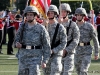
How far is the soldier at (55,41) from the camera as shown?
33.9ft

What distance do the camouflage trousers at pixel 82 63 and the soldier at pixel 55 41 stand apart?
1.33 metres

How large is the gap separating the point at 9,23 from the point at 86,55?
33.8ft

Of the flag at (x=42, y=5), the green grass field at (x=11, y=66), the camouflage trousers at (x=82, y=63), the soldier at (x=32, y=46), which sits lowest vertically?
the green grass field at (x=11, y=66)

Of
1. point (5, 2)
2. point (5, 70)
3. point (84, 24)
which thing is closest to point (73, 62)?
point (84, 24)

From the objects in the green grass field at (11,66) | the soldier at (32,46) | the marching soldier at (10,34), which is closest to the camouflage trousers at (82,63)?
the soldier at (32,46)

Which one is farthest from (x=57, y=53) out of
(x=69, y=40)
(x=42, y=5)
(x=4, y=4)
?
(x=4, y=4)

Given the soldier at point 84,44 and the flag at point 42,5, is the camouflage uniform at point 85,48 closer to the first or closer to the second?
the soldier at point 84,44

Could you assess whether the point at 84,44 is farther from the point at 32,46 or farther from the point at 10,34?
the point at 10,34

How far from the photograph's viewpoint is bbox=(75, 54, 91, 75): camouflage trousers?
38.4 feet

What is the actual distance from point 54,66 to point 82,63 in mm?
1653

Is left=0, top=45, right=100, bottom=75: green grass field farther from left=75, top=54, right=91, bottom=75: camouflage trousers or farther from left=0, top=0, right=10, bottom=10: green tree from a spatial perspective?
left=0, top=0, right=10, bottom=10: green tree

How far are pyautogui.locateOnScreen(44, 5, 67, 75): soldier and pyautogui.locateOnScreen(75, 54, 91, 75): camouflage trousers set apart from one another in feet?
4.38

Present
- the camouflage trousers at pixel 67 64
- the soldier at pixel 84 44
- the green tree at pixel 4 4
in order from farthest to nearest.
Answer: the green tree at pixel 4 4, the soldier at pixel 84 44, the camouflage trousers at pixel 67 64

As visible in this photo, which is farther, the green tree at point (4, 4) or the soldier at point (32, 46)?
the green tree at point (4, 4)
